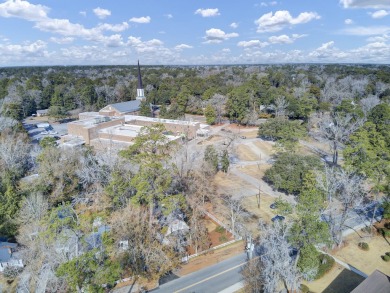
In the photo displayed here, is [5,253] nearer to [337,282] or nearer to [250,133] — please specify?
[337,282]

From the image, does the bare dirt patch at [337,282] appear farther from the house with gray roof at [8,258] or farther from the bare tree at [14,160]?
the bare tree at [14,160]

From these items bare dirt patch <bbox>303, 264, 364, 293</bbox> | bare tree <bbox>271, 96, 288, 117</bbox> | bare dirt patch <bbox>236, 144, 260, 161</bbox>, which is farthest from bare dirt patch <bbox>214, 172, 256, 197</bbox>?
bare tree <bbox>271, 96, 288, 117</bbox>

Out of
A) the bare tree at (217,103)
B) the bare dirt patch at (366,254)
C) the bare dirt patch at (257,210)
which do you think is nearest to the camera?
the bare dirt patch at (366,254)

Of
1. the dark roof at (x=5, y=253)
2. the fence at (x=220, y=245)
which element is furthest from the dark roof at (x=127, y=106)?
the dark roof at (x=5, y=253)

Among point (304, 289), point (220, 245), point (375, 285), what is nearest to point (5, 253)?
point (220, 245)

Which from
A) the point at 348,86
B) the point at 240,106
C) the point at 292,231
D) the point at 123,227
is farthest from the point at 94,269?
the point at 348,86

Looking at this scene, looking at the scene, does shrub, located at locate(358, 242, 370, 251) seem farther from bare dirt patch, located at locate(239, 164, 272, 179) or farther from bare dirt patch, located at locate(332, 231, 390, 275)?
bare dirt patch, located at locate(239, 164, 272, 179)
